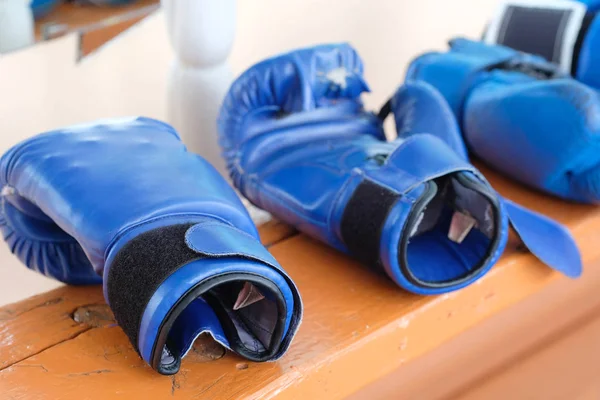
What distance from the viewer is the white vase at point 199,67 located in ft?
2.35

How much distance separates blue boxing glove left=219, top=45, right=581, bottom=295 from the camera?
54 centimetres

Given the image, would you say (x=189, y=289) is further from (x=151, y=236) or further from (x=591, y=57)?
(x=591, y=57)

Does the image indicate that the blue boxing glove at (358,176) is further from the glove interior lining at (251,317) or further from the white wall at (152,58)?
the white wall at (152,58)

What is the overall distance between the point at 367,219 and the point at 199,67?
345mm

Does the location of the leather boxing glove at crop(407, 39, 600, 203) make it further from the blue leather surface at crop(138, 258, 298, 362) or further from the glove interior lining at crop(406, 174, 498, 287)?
the blue leather surface at crop(138, 258, 298, 362)

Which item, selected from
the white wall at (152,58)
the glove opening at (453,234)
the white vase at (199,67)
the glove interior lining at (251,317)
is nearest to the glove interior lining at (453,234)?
the glove opening at (453,234)

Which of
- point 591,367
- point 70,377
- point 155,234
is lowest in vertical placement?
point 591,367

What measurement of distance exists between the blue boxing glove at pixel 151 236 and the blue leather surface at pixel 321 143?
123 mm

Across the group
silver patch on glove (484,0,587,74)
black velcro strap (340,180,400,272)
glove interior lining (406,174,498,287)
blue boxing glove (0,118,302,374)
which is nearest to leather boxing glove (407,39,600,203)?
silver patch on glove (484,0,587,74)

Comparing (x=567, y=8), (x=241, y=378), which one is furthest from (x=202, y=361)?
(x=567, y=8)

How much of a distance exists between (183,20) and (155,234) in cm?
38

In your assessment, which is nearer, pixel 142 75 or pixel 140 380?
pixel 140 380

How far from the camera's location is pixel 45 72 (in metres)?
0.83

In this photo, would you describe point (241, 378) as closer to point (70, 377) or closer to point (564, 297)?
point (70, 377)
